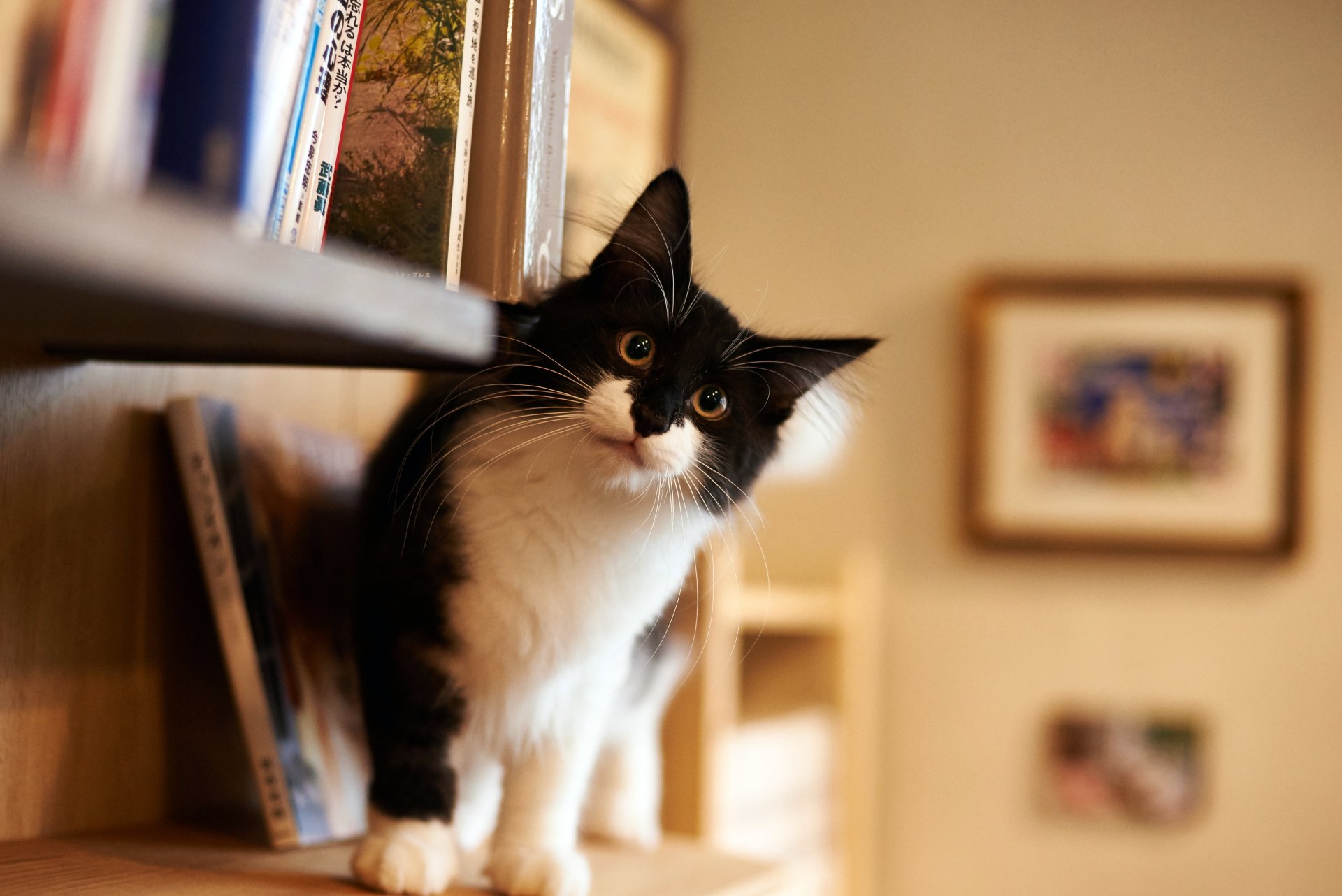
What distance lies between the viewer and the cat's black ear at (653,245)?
0.71m

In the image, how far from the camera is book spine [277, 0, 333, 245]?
58 centimetres

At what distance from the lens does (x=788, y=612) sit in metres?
1.76

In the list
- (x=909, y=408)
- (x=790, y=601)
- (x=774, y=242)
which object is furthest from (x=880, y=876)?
(x=774, y=242)

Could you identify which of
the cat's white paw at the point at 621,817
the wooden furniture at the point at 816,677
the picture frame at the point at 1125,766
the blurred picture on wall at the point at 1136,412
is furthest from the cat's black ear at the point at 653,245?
the picture frame at the point at 1125,766

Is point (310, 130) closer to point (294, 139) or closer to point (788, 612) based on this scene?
point (294, 139)

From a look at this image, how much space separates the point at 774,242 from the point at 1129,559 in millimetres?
990

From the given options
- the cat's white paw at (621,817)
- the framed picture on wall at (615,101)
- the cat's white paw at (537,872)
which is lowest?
the cat's white paw at (621,817)

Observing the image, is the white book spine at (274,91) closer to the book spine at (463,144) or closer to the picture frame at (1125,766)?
the book spine at (463,144)

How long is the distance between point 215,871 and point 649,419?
0.41m

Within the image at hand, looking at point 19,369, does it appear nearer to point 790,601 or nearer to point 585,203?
point 585,203

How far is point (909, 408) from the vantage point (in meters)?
2.16

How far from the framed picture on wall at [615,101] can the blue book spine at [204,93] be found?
1012mm

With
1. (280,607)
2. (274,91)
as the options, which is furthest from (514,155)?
A: (280,607)

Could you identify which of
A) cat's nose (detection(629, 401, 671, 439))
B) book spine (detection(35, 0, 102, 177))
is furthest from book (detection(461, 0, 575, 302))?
book spine (detection(35, 0, 102, 177))
